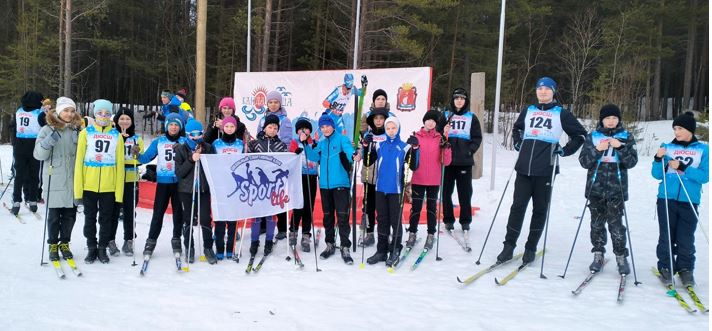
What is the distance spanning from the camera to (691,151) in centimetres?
484

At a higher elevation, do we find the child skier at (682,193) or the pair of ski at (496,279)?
the child skier at (682,193)

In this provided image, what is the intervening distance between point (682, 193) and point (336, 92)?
7437mm

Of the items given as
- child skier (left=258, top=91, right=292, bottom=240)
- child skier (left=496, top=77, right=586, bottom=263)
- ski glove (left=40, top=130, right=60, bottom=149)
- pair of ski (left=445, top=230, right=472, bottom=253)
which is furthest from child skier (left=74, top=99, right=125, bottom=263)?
child skier (left=496, top=77, right=586, bottom=263)

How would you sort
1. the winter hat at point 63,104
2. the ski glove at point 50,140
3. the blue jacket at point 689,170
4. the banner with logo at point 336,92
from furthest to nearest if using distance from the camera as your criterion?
the banner with logo at point 336,92
the winter hat at point 63,104
the ski glove at point 50,140
the blue jacket at point 689,170

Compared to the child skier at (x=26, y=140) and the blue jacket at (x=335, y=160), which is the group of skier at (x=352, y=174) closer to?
the blue jacket at (x=335, y=160)

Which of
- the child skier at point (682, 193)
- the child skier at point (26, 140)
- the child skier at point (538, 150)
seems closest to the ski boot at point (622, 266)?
the child skier at point (682, 193)

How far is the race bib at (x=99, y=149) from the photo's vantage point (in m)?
5.31

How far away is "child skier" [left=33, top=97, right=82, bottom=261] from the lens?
208 inches

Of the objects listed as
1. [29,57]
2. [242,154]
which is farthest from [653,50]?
[29,57]

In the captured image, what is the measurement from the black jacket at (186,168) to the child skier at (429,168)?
7.92ft

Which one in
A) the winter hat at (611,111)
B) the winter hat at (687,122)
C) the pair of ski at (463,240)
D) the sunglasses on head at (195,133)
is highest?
the winter hat at (611,111)

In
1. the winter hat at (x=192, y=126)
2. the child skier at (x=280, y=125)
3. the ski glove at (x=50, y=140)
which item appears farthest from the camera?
the child skier at (x=280, y=125)

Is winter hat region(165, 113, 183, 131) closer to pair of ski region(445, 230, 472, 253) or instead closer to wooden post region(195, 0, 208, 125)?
pair of ski region(445, 230, 472, 253)

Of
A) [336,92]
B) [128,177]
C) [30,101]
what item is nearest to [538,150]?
[128,177]
